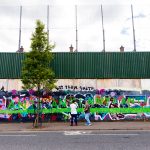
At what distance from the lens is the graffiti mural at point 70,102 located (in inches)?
862

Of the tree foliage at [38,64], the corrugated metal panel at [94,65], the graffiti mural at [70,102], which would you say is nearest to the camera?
the tree foliage at [38,64]

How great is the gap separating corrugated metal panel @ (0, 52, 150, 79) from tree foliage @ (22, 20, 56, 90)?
3.66m

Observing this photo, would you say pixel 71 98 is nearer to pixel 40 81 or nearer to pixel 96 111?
pixel 96 111

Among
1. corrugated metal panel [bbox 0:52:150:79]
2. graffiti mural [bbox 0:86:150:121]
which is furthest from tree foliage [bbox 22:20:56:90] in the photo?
corrugated metal panel [bbox 0:52:150:79]

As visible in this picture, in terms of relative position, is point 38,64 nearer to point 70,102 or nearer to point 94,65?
point 70,102

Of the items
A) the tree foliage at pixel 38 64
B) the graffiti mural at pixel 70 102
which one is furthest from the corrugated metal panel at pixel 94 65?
the tree foliage at pixel 38 64

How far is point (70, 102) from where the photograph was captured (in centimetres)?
2212

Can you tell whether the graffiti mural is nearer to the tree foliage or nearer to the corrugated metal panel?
the corrugated metal panel

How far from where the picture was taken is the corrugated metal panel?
2270 cm

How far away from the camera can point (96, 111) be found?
21.9 meters

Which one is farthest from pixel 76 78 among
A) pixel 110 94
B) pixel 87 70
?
pixel 110 94

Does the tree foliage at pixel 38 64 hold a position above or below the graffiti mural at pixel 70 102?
above

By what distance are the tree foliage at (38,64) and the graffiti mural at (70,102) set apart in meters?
3.06

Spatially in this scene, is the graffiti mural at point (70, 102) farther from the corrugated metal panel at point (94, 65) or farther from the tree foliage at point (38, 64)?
the tree foliage at point (38, 64)
